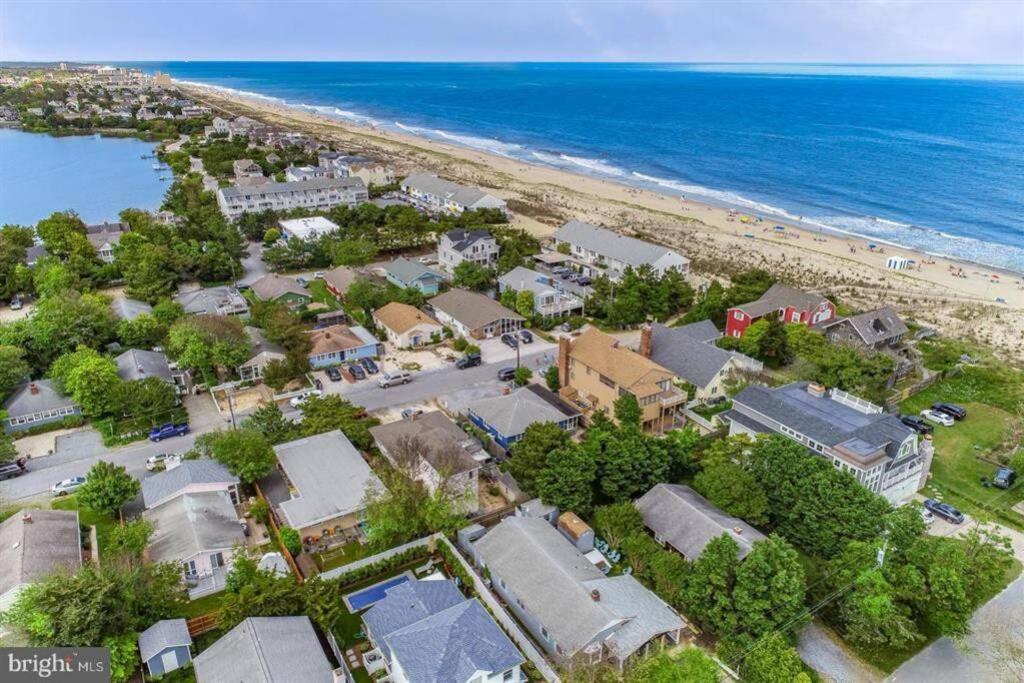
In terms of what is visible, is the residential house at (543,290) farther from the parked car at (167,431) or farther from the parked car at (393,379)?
the parked car at (167,431)

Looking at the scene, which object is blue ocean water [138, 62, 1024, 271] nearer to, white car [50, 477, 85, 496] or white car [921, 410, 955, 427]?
white car [921, 410, 955, 427]

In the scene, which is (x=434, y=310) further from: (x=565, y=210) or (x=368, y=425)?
(x=565, y=210)

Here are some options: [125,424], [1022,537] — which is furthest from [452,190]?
[1022,537]

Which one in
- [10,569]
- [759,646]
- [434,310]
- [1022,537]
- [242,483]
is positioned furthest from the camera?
[434,310]

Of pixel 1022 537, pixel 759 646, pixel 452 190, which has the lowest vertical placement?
pixel 1022 537

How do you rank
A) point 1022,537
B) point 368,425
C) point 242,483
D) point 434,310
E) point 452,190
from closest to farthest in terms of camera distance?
point 1022,537 < point 242,483 < point 368,425 < point 434,310 < point 452,190

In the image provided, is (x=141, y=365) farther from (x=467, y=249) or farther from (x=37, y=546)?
(x=467, y=249)
